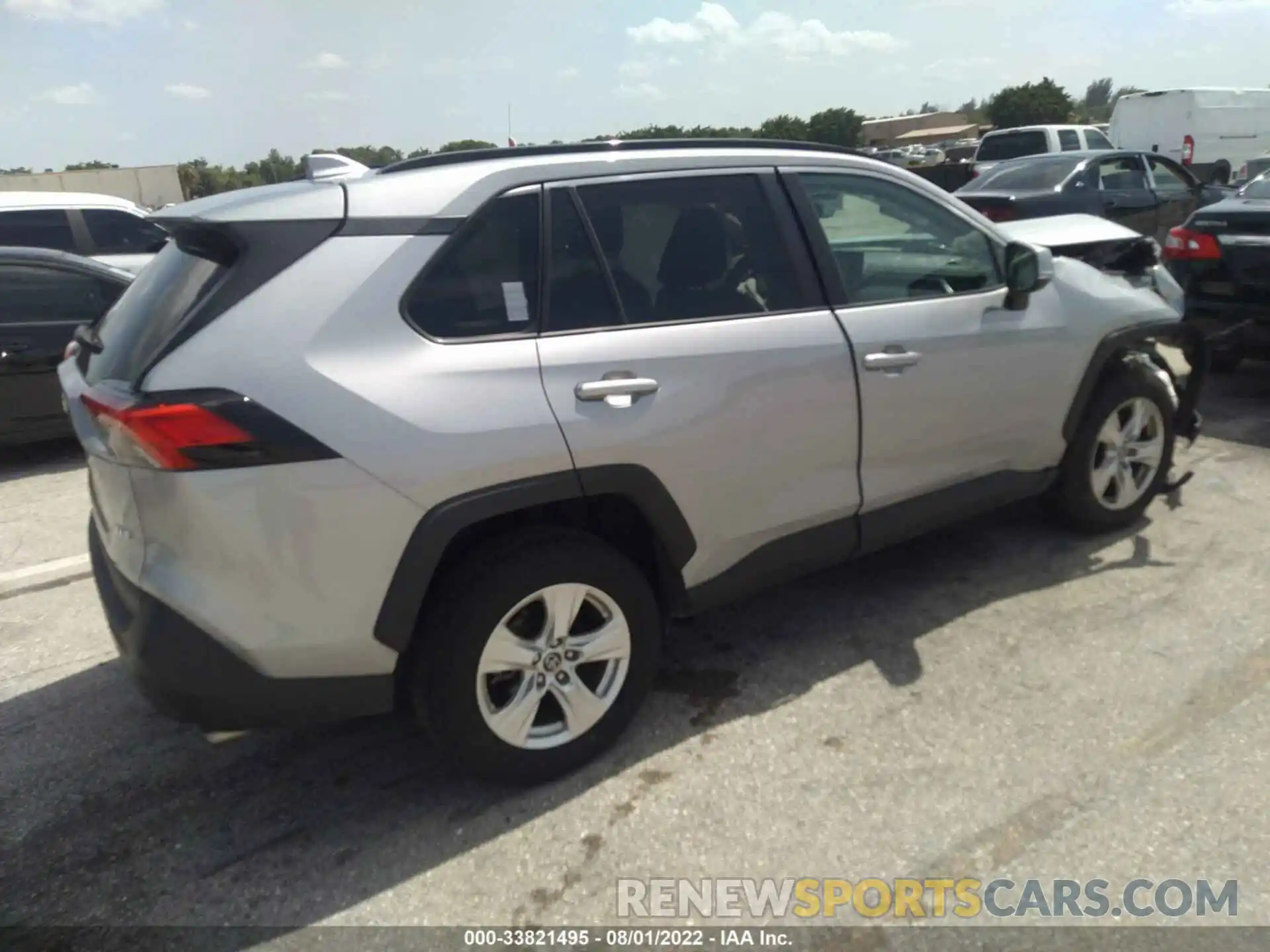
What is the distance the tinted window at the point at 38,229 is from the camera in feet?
31.2

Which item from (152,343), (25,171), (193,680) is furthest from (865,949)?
(25,171)

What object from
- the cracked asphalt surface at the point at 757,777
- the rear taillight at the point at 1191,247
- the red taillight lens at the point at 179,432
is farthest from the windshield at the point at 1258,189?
the red taillight lens at the point at 179,432

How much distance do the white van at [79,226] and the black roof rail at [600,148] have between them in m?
7.73

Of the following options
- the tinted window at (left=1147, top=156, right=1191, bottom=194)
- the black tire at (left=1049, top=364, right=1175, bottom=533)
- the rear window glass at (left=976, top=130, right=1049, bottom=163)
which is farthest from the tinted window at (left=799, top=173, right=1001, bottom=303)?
the rear window glass at (left=976, top=130, right=1049, bottom=163)

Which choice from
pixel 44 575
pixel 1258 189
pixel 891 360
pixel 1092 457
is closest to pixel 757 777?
pixel 891 360

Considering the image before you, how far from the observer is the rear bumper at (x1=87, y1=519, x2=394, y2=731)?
93.5 inches

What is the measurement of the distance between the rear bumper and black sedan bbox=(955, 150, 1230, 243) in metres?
9.61

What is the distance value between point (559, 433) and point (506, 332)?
1.06 ft

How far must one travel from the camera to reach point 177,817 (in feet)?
9.26

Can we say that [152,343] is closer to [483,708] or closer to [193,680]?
[193,680]

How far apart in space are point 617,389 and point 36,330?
5.57 m

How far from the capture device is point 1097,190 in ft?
35.9

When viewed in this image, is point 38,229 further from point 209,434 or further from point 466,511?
point 466,511

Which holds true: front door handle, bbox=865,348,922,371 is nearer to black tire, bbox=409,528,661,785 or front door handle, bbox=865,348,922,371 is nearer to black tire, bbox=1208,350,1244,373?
black tire, bbox=409,528,661,785
